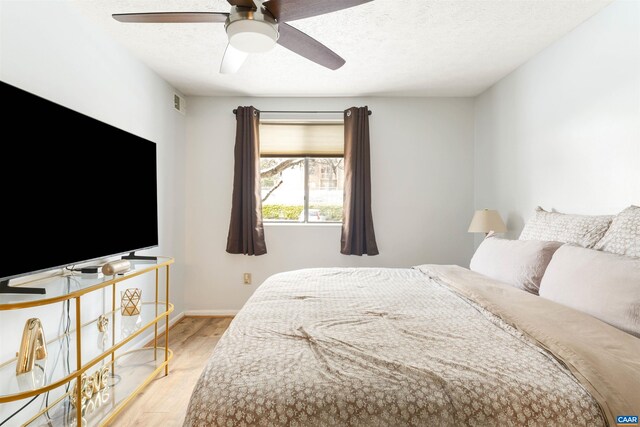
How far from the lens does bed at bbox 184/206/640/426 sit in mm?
898

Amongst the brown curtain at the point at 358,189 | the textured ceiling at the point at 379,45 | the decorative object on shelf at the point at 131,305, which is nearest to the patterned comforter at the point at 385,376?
the decorative object on shelf at the point at 131,305

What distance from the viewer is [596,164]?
7.09 ft

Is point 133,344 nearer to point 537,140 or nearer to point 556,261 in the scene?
point 556,261

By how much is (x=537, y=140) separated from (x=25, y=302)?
3399 mm

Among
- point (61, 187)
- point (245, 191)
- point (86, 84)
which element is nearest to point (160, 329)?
point (245, 191)

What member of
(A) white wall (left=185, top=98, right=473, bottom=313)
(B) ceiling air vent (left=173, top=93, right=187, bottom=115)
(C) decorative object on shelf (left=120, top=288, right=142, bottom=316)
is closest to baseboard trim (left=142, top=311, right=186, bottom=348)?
(A) white wall (left=185, top=98, right=473, bottom=313)

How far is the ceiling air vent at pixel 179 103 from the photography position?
11.5 ft

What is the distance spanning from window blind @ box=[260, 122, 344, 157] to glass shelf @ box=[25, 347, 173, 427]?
231 cm

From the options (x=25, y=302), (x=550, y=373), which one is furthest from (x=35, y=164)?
(x=550, y=373)

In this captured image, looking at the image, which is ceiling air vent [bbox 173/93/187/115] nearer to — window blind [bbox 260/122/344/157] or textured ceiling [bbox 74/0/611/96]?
textured ceiling [bbox 74/0/611/96]

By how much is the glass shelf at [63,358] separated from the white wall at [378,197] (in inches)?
55.1

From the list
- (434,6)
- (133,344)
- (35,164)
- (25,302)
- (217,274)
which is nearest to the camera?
(25,302)

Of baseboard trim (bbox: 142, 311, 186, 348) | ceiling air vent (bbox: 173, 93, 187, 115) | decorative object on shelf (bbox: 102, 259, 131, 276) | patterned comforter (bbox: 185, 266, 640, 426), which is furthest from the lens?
ceiling air vent (bbox: 173, 93, 187, 115)

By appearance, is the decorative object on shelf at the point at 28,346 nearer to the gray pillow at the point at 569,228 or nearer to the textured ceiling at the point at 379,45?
the textured ceiling at the point at 379,45
